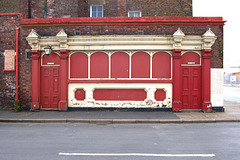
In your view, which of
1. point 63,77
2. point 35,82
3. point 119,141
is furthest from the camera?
point 35,82

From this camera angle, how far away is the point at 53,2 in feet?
37.2

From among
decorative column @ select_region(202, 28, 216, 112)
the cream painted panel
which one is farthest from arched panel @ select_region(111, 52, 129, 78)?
decorative column @ select_region(202, 28, 216, 112)

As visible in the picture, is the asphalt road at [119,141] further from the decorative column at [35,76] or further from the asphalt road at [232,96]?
the asphalt road at [232,96]

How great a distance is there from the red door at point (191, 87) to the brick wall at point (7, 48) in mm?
9706

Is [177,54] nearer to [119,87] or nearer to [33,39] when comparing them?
[119,87]

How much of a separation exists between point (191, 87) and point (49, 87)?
314 inches

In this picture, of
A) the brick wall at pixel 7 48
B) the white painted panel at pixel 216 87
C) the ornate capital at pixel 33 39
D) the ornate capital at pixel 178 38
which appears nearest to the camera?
the ornate capital at pixel 178 38

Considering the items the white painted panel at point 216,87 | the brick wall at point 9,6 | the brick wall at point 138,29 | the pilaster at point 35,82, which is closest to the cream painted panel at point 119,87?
the pilaster at point 35,82

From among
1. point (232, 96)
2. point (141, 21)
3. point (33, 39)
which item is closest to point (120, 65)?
point (141, 21)

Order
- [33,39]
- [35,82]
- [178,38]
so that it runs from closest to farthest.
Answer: [178,38], [33,39], [35,82]

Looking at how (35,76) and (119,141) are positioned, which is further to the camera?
(35,76)

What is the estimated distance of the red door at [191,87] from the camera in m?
9.26

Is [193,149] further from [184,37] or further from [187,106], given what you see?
[184,37]

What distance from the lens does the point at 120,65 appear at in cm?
931
